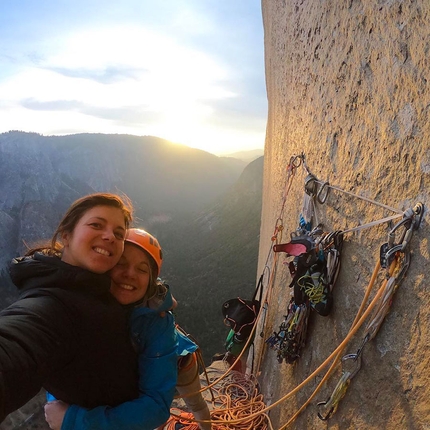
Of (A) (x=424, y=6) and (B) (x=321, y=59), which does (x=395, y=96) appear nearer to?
(A) (x=424, y=6)

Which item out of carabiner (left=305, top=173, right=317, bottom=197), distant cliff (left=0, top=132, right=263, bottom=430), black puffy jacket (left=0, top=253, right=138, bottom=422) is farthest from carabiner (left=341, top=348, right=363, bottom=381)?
distant cliff (left=0, top=132, right=263, bottom=430)

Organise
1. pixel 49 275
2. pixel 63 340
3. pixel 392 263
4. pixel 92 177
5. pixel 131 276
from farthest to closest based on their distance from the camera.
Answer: pixel 92 177
pixel 131 276
pixel 392 263
pixel 49 275
pixel 63 340

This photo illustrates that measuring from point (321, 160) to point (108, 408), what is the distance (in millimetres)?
1761

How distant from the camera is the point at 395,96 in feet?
4.55

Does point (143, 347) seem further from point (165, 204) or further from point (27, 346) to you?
point (165, 204)

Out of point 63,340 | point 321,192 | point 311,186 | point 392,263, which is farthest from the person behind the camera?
point 311,186

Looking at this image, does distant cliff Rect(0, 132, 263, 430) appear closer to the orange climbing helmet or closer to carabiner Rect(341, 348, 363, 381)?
the orange climbing helmet

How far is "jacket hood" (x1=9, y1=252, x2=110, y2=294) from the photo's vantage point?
110 cm

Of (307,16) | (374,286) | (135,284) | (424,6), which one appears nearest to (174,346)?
(135,284)

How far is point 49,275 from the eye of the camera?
1115 millimetres

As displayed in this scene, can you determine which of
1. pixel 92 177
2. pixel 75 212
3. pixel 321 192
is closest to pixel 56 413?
pixel 75 212

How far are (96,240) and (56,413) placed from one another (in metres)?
0.64

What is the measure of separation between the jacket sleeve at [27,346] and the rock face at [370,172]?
1137mm

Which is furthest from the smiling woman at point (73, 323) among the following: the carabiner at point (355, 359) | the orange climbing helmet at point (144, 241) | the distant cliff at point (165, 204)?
the distant cliff at point (165, 204)
